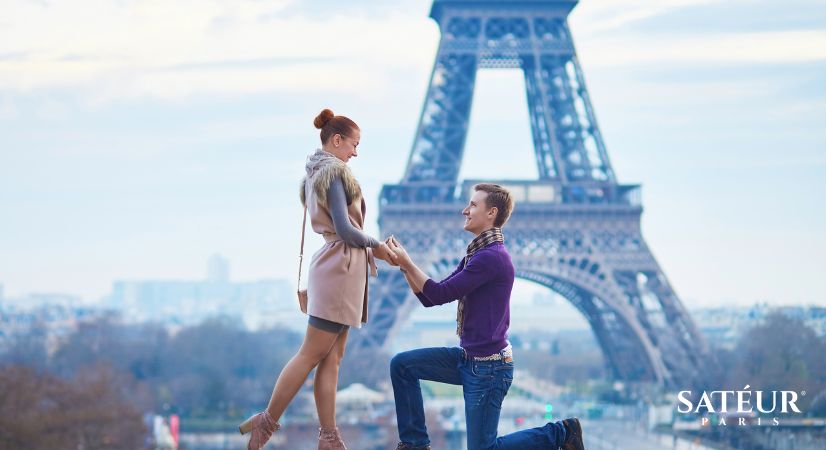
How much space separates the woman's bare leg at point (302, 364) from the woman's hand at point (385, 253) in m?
0.57

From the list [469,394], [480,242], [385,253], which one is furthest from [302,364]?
[480,242]

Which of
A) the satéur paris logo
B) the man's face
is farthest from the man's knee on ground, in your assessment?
the satéur paris logo

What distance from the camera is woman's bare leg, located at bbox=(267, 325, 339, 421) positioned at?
1059cm

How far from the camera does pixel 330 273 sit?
1048 cm

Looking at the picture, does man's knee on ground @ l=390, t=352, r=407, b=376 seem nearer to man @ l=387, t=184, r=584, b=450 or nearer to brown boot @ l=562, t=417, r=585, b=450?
man @ l=387, t=184, r=584, b=450

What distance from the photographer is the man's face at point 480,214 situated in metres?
10.4

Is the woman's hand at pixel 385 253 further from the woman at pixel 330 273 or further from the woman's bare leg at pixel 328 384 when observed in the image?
the woman's bare leg at pixel 328 384

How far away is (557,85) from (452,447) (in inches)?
416

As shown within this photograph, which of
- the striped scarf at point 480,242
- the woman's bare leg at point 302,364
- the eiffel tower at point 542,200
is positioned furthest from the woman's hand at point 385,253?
the eiffel tower at point 542,200

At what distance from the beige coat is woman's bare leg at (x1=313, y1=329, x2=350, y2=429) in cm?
27

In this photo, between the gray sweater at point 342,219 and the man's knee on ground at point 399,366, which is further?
the man's knee on ground at point 399,366

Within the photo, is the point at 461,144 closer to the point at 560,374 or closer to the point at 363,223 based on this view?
the point at 560,374

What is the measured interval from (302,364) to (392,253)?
3.01ft

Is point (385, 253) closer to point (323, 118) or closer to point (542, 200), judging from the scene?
point (323, 118)
